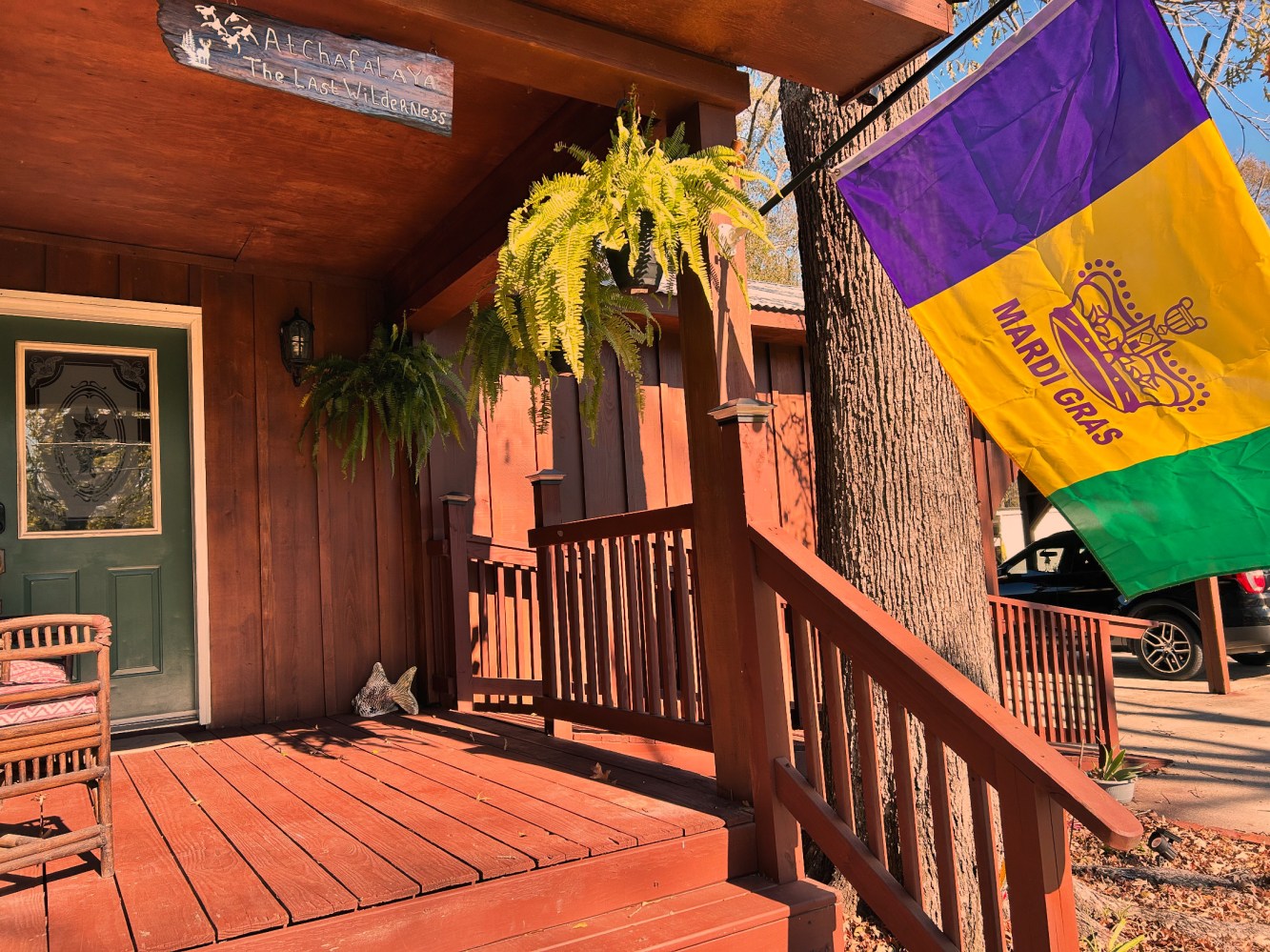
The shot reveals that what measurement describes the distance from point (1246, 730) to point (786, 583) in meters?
5.19

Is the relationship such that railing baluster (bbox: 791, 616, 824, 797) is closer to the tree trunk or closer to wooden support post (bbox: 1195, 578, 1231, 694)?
the tree trunk

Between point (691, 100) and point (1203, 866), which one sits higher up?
point (691, 100)

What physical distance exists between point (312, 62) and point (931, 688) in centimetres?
225

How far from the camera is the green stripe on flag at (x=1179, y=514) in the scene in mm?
2281

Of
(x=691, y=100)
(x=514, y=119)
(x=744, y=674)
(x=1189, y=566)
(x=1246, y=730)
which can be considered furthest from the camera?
(x=1246, y=730)

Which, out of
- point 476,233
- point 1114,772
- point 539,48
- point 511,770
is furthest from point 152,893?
point 1114,772

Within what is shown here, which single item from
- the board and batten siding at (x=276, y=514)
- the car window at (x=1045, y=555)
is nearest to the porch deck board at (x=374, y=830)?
the board and batten siding at (x=276, y=514)

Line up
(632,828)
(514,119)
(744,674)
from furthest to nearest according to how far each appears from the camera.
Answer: (514,119)
(744,674)
(632,828)

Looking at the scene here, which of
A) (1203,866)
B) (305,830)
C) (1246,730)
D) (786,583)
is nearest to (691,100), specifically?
(786,583)

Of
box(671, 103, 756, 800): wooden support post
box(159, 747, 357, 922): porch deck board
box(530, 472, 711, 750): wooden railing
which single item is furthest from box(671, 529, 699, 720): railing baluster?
box(159, 747, 357, 922): porch deck board

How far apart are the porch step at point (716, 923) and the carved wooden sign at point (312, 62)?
218 centimetres

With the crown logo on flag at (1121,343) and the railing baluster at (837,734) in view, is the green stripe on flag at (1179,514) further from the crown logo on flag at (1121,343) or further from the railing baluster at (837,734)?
the railing baluster at (837,734)

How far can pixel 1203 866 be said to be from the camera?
377cm

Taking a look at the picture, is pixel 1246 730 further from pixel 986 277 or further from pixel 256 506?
pixel 256 506
